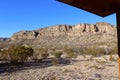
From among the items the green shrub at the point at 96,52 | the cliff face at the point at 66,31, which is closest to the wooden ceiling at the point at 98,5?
the green shrub at the point at 96,52

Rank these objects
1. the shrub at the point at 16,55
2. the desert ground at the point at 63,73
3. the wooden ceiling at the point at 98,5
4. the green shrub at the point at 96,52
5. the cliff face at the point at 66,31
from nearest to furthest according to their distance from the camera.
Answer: the wooden ceiling at the point at 98,5, the desert ground at the point at 63,73, the shrub at the point at 16,55, the green shrub at the point at 96,52, the cliff face at the point at 66,31

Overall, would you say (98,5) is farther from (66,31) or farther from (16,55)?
(66,31)

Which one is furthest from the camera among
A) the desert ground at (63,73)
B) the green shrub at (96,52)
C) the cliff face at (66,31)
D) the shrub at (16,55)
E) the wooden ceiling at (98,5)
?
the cliff face at (66,31)

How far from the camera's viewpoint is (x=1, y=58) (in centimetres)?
2997

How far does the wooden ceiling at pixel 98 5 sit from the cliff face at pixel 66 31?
3998 inches

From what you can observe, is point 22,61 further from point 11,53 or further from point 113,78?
point 113,78

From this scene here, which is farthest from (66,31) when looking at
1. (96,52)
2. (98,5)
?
(98,5)

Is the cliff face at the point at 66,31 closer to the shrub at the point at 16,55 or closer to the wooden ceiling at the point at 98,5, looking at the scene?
the shrub at the point at 16,55

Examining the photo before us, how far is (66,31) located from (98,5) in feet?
360

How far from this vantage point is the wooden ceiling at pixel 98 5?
115 inches

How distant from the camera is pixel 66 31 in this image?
112875 millimetres

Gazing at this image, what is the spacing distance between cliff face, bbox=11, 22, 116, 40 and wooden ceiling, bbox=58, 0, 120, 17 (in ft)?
333

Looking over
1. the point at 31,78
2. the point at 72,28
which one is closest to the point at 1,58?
the point at 31,78

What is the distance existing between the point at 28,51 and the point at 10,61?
288 cm
